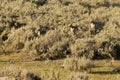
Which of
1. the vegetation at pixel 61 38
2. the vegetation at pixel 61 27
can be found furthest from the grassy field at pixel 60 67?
the vegetation at pixel 61 27

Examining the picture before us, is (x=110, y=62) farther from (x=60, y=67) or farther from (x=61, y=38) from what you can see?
(x=61, y=38)

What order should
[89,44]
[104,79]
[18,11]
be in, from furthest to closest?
[18,11], [89,44], [104,79]

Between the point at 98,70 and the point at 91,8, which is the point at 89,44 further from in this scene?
the point at 91,8

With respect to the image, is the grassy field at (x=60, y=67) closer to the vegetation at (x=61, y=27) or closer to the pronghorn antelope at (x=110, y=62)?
the pronghorn antelope at (x=110, y=62)

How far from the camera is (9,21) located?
46.2 meters

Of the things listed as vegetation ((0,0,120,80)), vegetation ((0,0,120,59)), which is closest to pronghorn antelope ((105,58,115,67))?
vegetation ((0,0,120,80))

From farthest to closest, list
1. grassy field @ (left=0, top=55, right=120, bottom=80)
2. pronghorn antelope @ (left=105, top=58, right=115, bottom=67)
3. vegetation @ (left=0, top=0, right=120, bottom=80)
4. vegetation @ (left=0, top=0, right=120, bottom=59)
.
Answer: vegetation @ (left=0, top=0, right=120, bottom=59)
pronghorn antelope @ (left=105, top=58, right=115, bottom=67)
vegetation @ (left=0, top=0, right=120, bottom=80)
grassy field @ (left=0, top=55, right=120, bottom=80)

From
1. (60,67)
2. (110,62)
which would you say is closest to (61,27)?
(110,62)

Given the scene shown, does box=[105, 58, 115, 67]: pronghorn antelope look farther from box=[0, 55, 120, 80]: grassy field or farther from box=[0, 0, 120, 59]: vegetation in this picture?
box=[0, 0, 120, 59]: vegetation

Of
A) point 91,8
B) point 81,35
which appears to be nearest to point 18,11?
point 91,8

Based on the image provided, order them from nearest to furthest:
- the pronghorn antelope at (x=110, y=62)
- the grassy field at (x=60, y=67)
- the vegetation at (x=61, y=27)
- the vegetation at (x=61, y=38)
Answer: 1. the grassy field at (x=60, y=67)
2. the vegetation at (x=61, y=38)
3. the pronghorn antelope at (x=110, y=62)
4. the vegetation at (x=61, y=27)

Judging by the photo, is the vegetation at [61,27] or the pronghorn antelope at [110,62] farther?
the vegetation at [61,27]

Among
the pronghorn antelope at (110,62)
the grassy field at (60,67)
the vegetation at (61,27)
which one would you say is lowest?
the pronghorn antelope at (110,62)

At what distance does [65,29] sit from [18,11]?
12.1 metres
